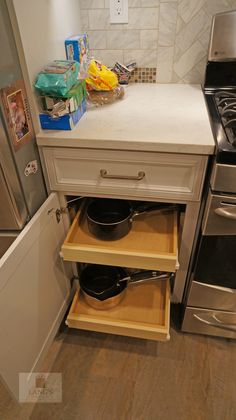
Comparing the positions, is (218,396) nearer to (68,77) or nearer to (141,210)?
(141,210)

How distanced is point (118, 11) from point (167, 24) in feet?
0.74

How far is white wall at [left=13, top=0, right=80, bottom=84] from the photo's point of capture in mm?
782

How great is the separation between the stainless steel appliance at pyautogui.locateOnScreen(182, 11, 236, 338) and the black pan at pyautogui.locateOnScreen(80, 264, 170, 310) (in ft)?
0.63

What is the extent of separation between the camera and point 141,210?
3.75 feet

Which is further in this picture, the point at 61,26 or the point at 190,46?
the point at 190,46

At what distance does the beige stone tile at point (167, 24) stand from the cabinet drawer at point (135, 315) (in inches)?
42.8

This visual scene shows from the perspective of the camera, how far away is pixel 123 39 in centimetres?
128

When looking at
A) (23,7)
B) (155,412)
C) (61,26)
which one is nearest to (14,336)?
(155,412)

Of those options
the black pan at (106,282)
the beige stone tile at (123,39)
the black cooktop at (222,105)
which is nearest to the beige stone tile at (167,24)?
the beige stone tile at (123,39)

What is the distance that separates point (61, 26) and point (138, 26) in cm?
39

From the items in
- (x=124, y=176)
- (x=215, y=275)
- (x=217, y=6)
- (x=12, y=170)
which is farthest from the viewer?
(x=217, y=6)

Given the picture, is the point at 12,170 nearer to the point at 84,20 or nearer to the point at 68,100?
the point at 68,100

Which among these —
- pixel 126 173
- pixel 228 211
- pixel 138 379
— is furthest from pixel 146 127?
pixel 138 379

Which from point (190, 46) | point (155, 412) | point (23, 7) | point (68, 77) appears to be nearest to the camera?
point (23, 7)
